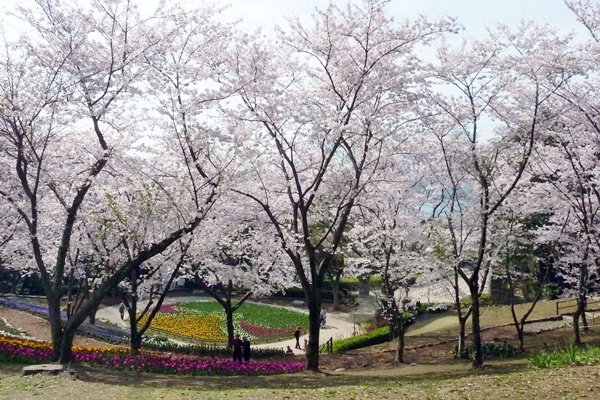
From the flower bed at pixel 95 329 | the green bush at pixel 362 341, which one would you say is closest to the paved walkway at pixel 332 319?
the green bush at pixel 362 341

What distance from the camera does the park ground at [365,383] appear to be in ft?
24.4

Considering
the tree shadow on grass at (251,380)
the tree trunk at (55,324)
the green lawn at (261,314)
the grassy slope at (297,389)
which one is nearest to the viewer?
the grassy slope at (297,389)

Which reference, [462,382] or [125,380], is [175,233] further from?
[462,382]

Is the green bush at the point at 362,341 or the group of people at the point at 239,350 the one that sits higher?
the group of people at the point at 239,350

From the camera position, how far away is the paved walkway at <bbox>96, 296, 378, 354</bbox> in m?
22.4

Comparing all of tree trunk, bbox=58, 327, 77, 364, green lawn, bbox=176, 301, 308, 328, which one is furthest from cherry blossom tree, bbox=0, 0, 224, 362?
green lawn, bbox=176, 301, 308, 328

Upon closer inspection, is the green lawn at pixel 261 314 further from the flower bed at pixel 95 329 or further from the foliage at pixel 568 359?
the foliage at pixel 568 359

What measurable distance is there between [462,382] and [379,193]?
7.12 metres

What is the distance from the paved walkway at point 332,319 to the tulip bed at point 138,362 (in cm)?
692

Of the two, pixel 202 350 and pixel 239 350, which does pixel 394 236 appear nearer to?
pixel 239 350

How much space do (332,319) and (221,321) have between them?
19.0ft

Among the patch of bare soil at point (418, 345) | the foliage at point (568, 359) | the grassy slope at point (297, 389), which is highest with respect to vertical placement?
the foliage at point (568, 359)

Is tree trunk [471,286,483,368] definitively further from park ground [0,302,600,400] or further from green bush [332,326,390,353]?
green bush [332,326,390,353]

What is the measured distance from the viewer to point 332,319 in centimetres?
2808
